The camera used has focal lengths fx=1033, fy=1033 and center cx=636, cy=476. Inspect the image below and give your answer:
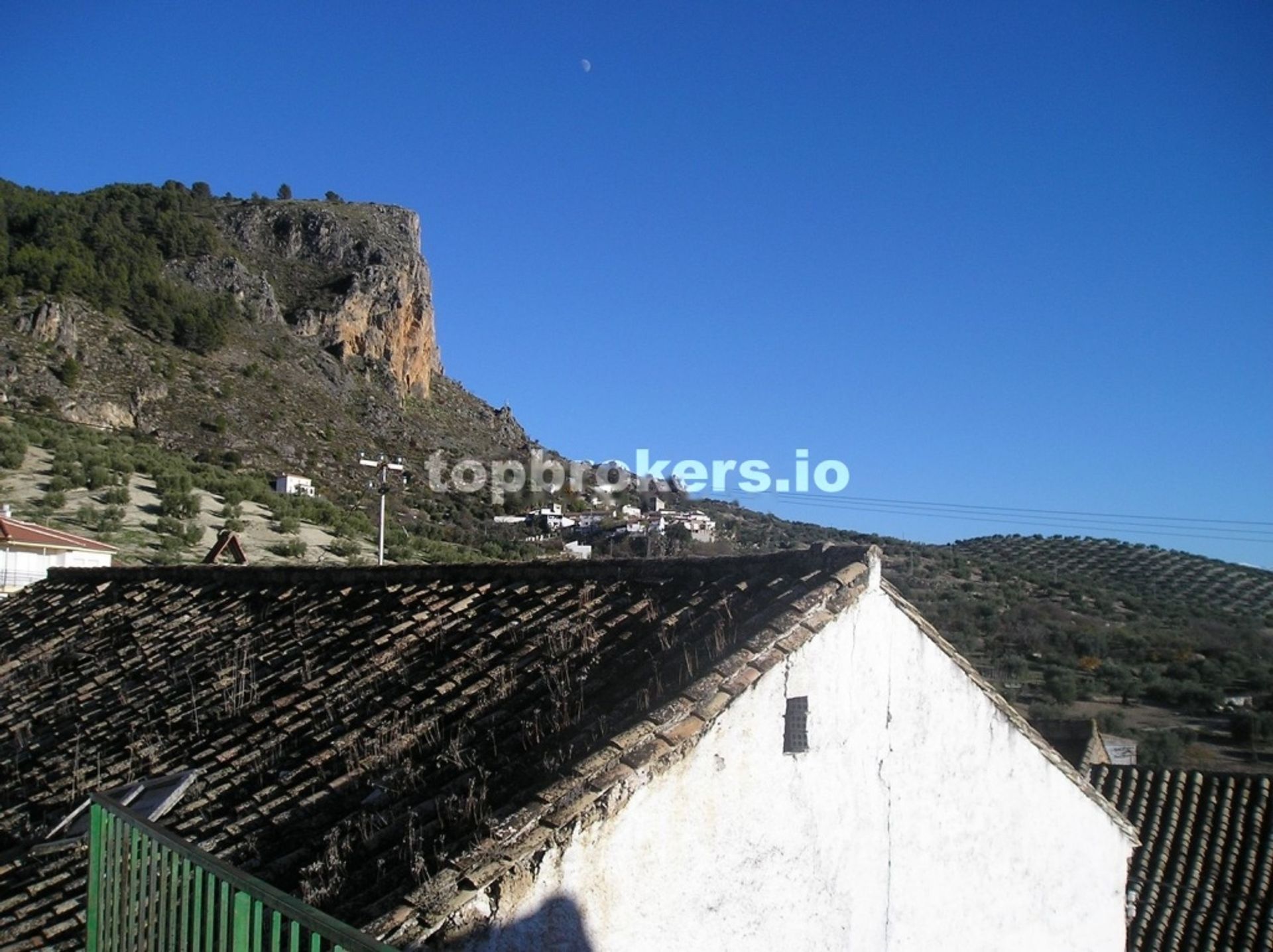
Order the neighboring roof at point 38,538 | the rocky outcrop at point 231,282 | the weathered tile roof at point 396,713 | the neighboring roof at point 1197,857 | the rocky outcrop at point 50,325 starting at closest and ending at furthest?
1. the weathered tile roof at point 396,713
2. the neighboring roof at point 1197,857
3. the neighboring roof at point 38,538
4. the rocky outcrop at point 50,325
5. the rocky outcrop at point 231,282

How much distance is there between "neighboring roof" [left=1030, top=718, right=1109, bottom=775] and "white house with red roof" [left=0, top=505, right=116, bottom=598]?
18132 millimetres

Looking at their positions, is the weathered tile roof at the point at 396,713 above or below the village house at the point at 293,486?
below

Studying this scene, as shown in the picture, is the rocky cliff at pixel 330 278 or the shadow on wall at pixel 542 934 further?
the rocky cliff at pixel 330 278

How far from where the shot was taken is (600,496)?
50.9 m

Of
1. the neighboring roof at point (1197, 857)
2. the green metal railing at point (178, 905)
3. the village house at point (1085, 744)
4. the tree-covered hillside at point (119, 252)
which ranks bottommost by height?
the neighboring roof at point (1197, 857)

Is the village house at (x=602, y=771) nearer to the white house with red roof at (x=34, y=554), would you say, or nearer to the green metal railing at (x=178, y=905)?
the green metal railing at (x=178, y=905)

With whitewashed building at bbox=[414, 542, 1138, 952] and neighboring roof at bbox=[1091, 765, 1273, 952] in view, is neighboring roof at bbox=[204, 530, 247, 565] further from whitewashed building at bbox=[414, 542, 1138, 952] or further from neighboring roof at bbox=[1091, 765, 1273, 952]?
neighboring roof at bbox=[1091, 765, 1273, 952]

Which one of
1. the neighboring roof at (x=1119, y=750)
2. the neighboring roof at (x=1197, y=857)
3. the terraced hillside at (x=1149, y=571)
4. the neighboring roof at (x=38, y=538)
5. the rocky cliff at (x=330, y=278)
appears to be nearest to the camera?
the neighboring roof at (x=1197, y=857)

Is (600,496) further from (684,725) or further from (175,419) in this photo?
(684,725)

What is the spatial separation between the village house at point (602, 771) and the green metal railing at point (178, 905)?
0.66 metres

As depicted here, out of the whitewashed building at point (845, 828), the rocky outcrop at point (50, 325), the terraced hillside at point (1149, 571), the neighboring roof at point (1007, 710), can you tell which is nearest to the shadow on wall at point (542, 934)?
the whitewashed building at point (845, 828)

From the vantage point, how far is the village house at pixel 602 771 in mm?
4824

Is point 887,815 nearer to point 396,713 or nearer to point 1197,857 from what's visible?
point 396,713

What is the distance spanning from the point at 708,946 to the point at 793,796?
969mm
